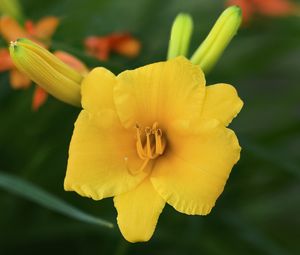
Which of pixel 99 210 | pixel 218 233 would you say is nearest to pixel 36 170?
pixel 99 210

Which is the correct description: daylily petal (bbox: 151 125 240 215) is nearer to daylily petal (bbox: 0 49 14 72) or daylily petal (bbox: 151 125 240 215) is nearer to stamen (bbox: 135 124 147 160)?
stamen (bbox: 135 124 147 160)

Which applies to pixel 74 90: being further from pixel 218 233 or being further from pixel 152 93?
pixel 218 233

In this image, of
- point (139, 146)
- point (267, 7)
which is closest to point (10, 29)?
point (139, 146)

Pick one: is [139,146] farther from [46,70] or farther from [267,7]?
[267,7]

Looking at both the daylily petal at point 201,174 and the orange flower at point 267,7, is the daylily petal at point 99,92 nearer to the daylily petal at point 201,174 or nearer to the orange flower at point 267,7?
the daylily petal at point 201,174

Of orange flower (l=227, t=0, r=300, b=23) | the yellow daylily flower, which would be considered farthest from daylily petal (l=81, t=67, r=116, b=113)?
orange flower (l=227, t=0, r=300, b=23)

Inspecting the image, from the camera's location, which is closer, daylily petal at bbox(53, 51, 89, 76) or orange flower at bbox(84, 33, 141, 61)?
daylily petal at bbox(53, 51, 89, 76)
